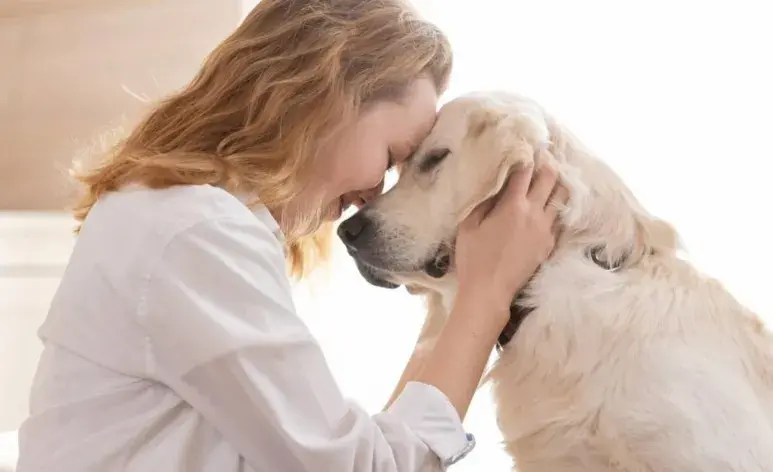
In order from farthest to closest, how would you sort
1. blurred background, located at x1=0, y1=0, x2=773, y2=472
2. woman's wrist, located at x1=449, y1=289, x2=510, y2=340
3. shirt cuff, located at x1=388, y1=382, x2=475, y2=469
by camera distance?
blurred background, located at x1=0, y1=0, x2=773, y2=472, woman's wrist, located at x1=449, y1=289, x2=510, y2=340, shirt cuff, located at x1=388, y1=382, x2=475, y2=469

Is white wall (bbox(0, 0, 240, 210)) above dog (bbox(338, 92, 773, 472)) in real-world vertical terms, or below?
below

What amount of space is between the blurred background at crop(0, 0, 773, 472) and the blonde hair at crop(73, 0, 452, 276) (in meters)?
0.37

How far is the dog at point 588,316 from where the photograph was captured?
945 mm

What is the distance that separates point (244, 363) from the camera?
2.56 feet

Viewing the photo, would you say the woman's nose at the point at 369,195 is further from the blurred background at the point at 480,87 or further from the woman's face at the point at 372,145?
the blurred background at the point at 480,87

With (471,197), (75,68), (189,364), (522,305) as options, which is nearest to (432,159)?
(471,197)

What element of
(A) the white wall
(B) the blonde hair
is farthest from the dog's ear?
(A) the white wall

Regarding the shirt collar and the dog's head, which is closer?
the shirt collar

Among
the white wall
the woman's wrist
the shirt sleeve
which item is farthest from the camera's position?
the white wall

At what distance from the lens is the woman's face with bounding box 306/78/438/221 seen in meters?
1.07

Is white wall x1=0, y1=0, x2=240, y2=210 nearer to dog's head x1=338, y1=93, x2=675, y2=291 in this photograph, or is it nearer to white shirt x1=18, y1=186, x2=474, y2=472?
dog's head x1=338, y1=93, x2=675, y2=291

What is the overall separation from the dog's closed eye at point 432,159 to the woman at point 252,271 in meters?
0.03

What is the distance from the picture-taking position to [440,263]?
3.76 feet

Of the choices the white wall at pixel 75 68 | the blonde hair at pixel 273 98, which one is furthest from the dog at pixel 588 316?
the white wall at pixel 75 68
